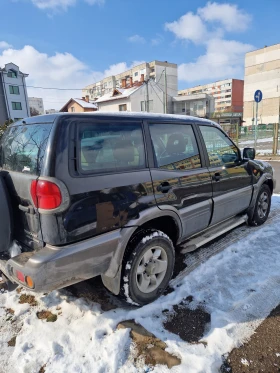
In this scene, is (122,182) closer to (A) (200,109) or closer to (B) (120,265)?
(B) (120,265)

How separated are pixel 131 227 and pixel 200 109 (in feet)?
149

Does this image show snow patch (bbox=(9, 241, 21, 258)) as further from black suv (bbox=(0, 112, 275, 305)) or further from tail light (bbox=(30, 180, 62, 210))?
tail light (bbox=(30, 180, 62, 210))

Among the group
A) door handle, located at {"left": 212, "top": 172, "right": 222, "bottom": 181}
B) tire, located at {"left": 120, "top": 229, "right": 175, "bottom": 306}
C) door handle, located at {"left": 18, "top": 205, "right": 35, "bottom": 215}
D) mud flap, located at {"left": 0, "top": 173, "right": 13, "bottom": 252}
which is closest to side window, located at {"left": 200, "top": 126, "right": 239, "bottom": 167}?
door handle, located at {"left": 212, "top": 172, "right": 222, "bottom": 181}

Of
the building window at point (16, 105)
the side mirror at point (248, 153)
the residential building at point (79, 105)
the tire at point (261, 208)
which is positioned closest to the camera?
the side mirror at point (248, 153)

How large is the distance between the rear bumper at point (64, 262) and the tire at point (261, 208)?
9.67 feet

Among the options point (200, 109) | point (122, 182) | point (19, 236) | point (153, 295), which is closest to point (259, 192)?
point (153, 295)

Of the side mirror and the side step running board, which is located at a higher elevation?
the side mirror

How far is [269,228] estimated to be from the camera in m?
4.26

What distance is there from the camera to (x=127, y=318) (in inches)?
94.0

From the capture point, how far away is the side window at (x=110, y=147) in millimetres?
2100

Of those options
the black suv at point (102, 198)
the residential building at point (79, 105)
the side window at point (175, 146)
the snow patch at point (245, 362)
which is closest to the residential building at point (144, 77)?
the residential building at point (79, 105)

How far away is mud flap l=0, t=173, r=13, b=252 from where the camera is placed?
215 centimetres

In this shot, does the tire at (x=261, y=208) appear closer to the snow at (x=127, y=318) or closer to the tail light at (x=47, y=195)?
the snow at (x=127, y=318)

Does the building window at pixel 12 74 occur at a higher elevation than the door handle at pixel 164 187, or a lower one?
higher
